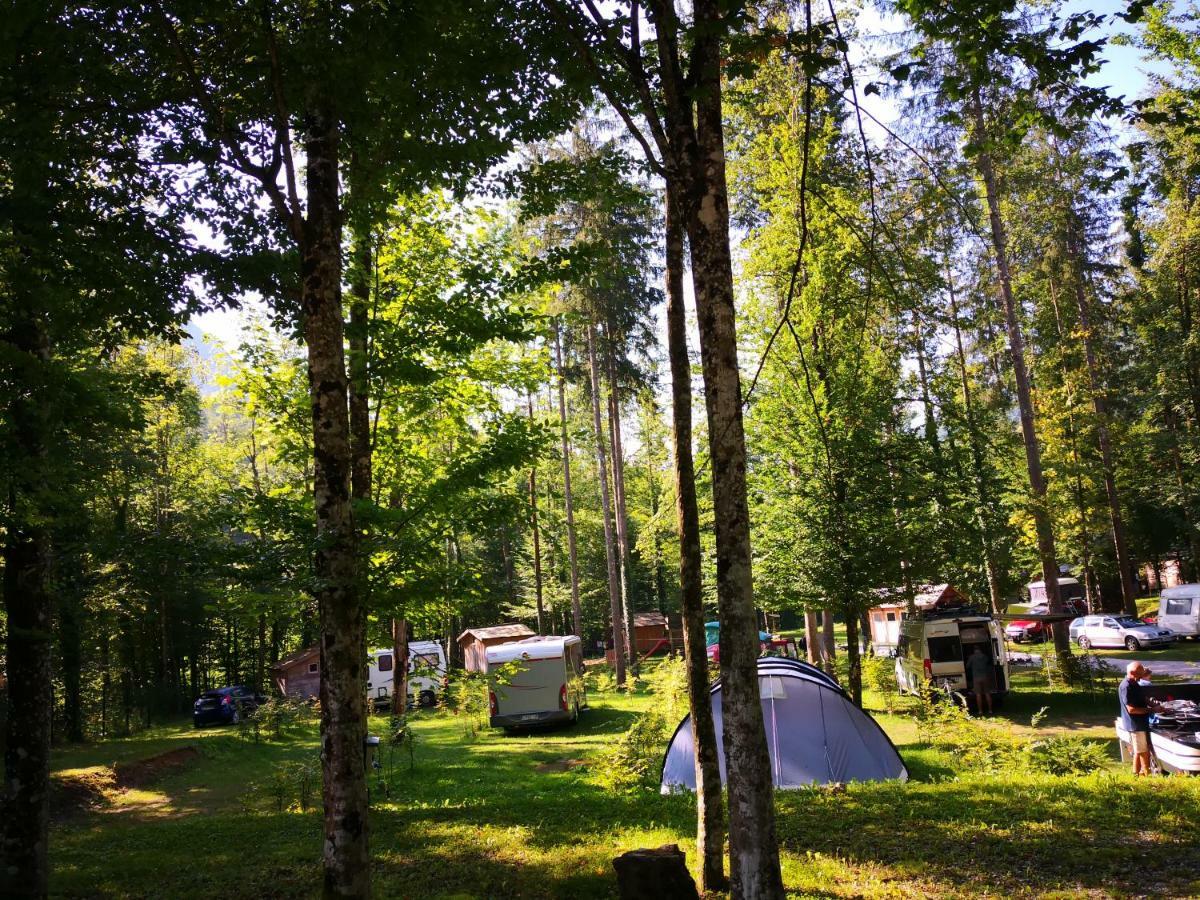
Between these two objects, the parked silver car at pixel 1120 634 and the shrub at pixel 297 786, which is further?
the parked silver car at pixel 1120 634

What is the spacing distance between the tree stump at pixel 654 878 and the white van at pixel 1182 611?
28379 millimetres

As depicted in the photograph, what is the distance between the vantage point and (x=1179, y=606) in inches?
1043

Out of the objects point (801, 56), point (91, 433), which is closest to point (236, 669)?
point (91, 433)

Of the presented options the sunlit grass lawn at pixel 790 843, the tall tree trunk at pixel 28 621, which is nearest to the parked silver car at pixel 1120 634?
the sunlit grass lawn at pixel 790 843

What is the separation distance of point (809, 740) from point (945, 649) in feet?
24.3

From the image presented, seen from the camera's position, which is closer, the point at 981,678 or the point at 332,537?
the point at 332,537

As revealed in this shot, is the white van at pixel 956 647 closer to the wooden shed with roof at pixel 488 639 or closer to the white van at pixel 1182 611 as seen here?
the wooden shed with roof at pixel 488 639

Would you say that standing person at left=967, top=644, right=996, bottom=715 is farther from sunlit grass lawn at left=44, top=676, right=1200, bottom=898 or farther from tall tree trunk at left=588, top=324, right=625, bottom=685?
tall tree trunk at left=588, top=324, right=625, bottom=685

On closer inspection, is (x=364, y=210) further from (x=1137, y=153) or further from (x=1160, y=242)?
(x=1160, y=242)

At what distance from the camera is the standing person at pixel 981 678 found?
1573 centimetres

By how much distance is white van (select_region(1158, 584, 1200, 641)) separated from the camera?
25.8 m

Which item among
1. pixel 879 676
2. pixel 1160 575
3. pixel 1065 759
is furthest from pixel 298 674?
pixel 1160 575

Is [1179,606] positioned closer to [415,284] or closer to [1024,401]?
[1024,401]

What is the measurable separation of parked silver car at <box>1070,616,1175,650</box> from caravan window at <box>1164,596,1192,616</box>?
4.25ft
